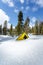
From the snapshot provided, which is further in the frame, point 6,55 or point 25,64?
point 6,55

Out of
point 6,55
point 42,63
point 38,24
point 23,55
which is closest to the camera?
point 42,63

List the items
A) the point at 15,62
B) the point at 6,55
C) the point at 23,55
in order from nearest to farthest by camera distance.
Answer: the point at 15,62 → the point at 23,55 → the point at 6,55

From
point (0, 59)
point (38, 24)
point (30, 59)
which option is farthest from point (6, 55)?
point (38, 24)

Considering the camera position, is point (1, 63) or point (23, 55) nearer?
point (1, 63)

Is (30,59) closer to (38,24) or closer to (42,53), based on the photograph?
(42,53)

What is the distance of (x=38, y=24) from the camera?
78250 millimetres

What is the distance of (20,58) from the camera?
6.64 meters

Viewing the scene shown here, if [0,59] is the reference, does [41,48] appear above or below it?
above

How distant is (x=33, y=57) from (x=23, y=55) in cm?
61

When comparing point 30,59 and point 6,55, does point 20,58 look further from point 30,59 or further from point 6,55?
point 6,55

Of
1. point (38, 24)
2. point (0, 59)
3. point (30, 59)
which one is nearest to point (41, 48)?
point (30, 59)

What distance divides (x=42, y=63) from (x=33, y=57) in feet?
2.31

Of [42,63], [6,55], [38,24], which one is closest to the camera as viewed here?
[42,63]

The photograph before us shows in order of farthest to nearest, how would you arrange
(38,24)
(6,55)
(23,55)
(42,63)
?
1. (38,24)
2. (6,55)
3. (23,55)
4. (42,63)
